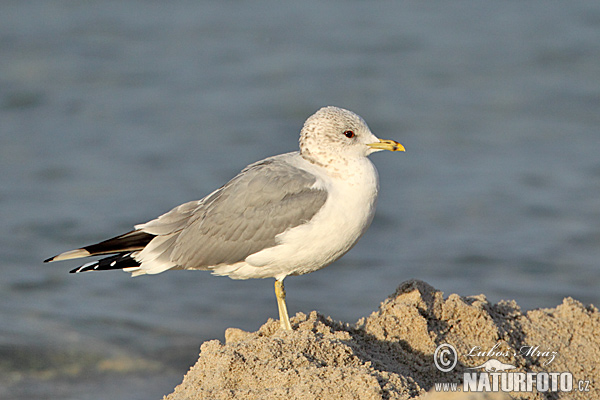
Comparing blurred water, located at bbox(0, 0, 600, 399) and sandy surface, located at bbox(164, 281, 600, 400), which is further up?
blurred water, located at bbox(0, 0, 600, 399)

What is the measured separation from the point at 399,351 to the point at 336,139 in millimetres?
1404

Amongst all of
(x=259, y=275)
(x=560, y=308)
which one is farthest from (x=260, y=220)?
(x=560, y=308)

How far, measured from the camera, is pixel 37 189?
9727 millimetres

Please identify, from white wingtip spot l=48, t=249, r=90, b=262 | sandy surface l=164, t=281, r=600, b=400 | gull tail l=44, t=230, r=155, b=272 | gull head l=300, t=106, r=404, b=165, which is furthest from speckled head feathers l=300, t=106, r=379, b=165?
white wingtip spot l=48, t=249, r=90, b=262

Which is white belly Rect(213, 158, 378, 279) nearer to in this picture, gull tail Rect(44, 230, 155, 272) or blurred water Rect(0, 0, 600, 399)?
gull tail Rect(44, 230, 155, 272)

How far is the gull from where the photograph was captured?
484cm

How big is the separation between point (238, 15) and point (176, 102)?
3.43 m

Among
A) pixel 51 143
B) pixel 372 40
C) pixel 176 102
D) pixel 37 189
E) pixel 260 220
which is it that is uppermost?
pixel 372 40

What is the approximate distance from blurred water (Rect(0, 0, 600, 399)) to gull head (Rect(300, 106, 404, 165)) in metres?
2.52

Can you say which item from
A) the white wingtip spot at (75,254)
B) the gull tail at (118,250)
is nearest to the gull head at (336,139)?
the gull tail at (118,250)

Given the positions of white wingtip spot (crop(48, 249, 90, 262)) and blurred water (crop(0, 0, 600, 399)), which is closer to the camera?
→ white wingtip spot (crop(48, 249, 90, 262))

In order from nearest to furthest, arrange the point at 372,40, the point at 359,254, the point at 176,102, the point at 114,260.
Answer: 1. the point at 114,260
2. the point at 359,254
3. the point at 176,102
4. the point at 372,40

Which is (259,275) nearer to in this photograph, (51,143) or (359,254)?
(359,254)

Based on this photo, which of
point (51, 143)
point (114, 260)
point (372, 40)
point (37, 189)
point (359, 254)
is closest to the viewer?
point (114, 260)
